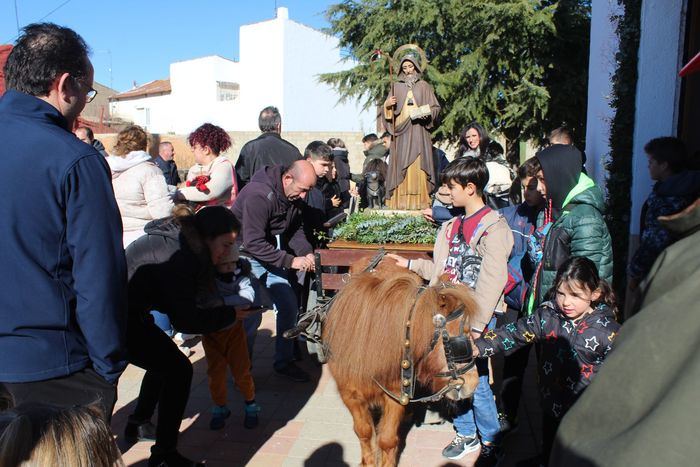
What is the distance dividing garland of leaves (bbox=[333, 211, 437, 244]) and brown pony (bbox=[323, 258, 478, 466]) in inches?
64.0

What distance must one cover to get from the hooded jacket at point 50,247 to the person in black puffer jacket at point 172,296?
109 centimetres

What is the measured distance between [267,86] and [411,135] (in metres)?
32.1

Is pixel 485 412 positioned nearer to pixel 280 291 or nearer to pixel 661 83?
pixel 280 291

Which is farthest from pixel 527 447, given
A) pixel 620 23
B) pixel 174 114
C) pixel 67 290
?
pixel 174 114

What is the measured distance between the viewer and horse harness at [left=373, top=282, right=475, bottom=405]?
257 cm

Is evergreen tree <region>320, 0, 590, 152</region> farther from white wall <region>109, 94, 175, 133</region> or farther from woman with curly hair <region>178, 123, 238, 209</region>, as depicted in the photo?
white wall <region>109, 94, 175, 133</region>

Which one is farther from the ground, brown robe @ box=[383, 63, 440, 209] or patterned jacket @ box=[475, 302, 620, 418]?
brown robe @ box=[383, 63, 440, 209]

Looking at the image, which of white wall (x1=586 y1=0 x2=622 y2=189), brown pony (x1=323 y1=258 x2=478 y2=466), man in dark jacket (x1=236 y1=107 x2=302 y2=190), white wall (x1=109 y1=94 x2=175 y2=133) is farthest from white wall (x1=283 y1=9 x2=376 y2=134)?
brown pony (x1=323 y1=258 x2=478 y2=466)

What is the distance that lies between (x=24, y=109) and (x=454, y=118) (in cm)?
1630

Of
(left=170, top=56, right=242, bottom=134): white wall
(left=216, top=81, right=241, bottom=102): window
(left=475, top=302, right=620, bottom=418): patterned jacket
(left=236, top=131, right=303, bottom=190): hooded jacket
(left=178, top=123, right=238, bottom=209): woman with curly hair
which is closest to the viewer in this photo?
(left=475, top=302, right=620, bottom=418): patterned jacket

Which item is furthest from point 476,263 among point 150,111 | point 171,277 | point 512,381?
point 150,111

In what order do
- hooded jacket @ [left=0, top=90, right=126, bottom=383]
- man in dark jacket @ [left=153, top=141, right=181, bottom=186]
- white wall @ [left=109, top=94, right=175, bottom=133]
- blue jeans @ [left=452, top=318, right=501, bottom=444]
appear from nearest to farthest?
hooded jacket @ [left=0, top=90, right=126, bottom=383]
blue jeans @ [left=452, top=318, right=501, bottom=444]
man in dark jacket @ [left=153, top=141, right=181, bottom=186]
white wall @ [left=109, top=94, right=175, bottom=133]

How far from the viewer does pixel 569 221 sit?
329cm

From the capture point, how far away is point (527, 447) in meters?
3.71
